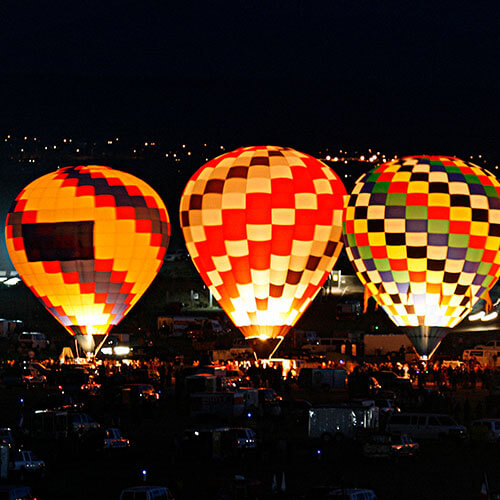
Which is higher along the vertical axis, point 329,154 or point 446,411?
point 329,154

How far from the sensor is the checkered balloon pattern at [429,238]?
33.1 m

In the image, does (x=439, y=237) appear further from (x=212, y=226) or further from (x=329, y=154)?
(x=329, y=154)

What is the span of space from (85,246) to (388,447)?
57.9ft

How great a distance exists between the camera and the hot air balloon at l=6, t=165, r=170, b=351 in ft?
116

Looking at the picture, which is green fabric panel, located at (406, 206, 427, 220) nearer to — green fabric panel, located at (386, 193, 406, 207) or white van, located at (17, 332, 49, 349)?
green fabric panel, located at (386, 193, 406, 207)

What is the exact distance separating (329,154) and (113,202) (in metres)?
78.5

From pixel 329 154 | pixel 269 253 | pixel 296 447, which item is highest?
pixel 329 154

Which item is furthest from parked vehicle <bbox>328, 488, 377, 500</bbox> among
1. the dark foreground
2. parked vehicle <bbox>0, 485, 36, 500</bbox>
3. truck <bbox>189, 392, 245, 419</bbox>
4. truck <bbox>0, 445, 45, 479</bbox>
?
truck <bbox>189, 392, 245, 419</bbox>

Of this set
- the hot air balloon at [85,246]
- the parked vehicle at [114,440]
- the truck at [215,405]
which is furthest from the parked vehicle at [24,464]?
the hot air balloon at [85,246]

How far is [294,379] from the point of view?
106ft

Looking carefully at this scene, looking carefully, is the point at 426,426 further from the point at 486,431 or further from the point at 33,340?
the point at 33,340

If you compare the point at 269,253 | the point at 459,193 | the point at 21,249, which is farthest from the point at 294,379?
the point at 21,249

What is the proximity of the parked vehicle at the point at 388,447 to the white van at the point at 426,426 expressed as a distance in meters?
1.85

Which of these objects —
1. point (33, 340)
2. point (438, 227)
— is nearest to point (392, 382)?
point (438, 227)
